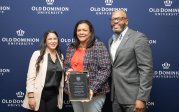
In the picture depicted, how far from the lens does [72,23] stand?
10.9ft

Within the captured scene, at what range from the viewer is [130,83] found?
259cm

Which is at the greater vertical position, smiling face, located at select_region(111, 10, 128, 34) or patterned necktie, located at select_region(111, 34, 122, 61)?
smiling face, located at select_region(111, 10, 128, 34)

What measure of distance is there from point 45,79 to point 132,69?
934 millimetres

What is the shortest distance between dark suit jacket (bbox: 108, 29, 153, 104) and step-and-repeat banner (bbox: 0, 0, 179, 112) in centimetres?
74

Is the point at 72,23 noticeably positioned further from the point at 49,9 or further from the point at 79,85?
the point at 79,85

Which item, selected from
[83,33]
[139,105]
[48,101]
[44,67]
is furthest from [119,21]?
[48,101]

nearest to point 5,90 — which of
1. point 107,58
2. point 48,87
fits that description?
point 48,87

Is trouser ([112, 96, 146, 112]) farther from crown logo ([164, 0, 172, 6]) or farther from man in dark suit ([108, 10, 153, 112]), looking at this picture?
crown logo ([164, 0, 172, 6])

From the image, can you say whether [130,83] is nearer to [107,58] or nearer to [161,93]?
[107,58]

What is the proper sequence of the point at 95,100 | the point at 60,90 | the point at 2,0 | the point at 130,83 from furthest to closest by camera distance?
the point at 2,0, the point at 60,90, the point at 95,100, the point at 130,83

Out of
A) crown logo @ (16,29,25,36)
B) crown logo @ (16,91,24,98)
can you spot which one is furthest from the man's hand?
crown logo @ (16,29,25,36)

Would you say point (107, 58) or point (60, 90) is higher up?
point (107, 58)

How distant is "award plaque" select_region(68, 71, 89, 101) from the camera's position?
264cm

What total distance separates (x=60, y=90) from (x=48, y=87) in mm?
167
